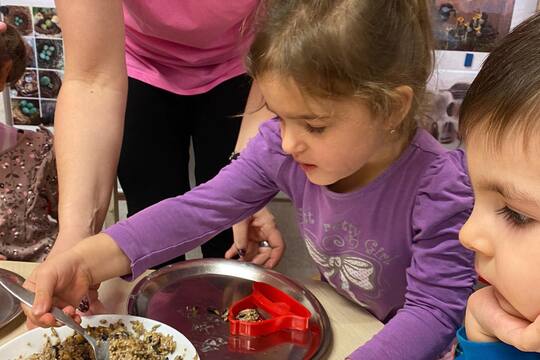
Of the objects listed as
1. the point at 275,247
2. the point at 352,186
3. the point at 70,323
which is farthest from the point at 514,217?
the point at 275,247

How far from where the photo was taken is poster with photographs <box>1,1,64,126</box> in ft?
5.58

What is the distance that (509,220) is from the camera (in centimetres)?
50

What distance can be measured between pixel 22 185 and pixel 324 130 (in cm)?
92

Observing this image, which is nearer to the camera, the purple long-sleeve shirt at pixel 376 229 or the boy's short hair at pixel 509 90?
the boy's short hair at pixel 509 90

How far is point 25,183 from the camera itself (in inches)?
55.1

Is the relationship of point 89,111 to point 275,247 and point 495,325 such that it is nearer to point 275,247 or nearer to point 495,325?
point 275,247

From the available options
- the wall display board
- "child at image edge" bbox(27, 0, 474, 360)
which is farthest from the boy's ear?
the wall display board

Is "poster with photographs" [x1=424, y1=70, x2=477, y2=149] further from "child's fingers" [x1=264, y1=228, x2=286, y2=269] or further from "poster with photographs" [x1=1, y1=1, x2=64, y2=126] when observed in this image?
"poster with photographs" [x1=1, y1=1, x2=64, y2=126]

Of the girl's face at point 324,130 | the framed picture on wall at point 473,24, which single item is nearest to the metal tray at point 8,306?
the girl's face at point 324,130

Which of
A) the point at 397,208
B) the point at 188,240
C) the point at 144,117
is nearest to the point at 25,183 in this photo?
the point at 144,117

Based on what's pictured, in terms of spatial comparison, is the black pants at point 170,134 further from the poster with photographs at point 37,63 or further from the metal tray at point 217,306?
the poster with photographs at point 37,63

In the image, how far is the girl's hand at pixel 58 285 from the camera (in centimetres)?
73

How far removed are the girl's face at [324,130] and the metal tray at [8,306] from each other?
0.44 metres

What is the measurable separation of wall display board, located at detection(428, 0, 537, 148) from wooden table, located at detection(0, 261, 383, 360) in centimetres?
71
